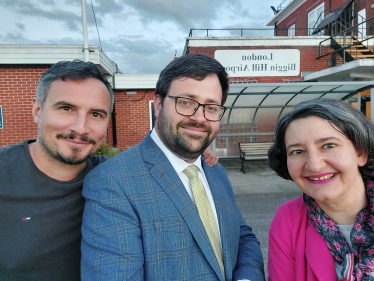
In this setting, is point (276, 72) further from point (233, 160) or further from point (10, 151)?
point (10, 151)

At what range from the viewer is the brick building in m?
7.50

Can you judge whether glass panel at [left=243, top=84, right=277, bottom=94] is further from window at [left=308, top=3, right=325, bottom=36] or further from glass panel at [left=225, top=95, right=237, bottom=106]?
window at [left=308, top=3, right=325, bottom=36]

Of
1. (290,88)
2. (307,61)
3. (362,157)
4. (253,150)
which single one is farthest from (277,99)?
(362,157)

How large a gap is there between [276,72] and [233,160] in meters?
4.60

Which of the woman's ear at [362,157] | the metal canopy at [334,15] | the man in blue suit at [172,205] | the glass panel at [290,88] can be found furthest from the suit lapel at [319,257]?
the metal canopy at [334,15]

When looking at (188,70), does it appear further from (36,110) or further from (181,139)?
(36,110)

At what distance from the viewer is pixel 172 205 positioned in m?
1.36

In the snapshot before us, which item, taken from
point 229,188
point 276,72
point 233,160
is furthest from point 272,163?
point 276,72

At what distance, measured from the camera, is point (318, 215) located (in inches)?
59.9

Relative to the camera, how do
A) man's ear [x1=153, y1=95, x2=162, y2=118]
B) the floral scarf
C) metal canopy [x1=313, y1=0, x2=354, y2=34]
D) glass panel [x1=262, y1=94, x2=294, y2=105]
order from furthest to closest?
metal canopy [x1=313, y1=0, x2=354, y2=34], glass panel [x1=262, y1=94, x2=294, y2=105], man's ear [x1=153, y1=95, x2=162, y2=118], the floral scarf

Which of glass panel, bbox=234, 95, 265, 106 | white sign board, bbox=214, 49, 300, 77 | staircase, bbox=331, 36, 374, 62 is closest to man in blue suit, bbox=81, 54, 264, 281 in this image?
glass panel, bbox=234, 95, 265, 106

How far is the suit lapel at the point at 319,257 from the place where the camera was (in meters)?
1.40

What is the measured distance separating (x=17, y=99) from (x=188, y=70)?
801 centimetres

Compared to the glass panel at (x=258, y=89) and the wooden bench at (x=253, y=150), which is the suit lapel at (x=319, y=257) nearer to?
the glass panel at (x=258, y=89)
